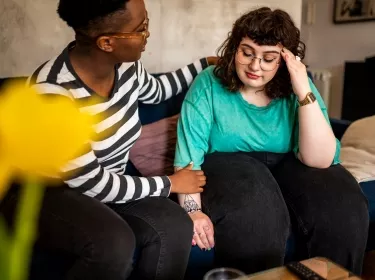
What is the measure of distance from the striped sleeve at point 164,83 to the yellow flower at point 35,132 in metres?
1.14

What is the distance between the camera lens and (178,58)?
212 centimetres

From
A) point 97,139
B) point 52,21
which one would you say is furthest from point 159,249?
point 52,21

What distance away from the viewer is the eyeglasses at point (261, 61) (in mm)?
1426

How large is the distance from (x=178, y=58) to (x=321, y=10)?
2.19 metres

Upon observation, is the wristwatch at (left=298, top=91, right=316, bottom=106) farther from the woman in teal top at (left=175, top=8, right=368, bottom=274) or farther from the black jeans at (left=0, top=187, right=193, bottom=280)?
the black jeans at (left=0, top=187, right=193, bottom=280)

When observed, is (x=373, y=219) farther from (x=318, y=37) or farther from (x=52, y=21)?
(x=318, y=37)

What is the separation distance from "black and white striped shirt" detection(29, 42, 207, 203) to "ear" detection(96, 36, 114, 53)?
112 mm

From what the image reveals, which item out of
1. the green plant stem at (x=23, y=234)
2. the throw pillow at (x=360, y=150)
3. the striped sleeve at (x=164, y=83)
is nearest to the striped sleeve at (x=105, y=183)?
the striped sleeve at (x=164, y=83)

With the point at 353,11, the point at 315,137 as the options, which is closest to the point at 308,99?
the point at 315,137

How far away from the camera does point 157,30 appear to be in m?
2.04

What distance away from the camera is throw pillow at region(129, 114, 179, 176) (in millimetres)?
1631

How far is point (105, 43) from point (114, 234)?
515 millimetres

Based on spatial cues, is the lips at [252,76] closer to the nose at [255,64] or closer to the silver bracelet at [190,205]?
the nose at [255,64]

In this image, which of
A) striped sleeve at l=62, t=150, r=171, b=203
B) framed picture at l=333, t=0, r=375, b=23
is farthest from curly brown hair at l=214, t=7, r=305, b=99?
framed picture at l=333, t=0, r=375, b=23
